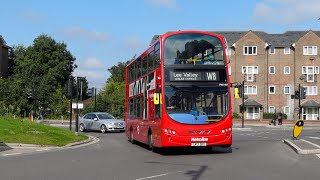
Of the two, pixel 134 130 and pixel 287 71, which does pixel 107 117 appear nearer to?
pixel 134 130

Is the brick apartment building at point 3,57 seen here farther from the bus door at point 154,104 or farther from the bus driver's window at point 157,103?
the bus driver's window at point 157,103

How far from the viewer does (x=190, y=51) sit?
17.7 metres

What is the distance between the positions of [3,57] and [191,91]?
8371cm

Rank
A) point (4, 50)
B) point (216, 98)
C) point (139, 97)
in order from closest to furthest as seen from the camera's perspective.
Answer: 1. point (216, 98)
2. point (139, 97)
3. point (4, 50)

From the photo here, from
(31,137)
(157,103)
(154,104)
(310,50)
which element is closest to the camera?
(157,103)

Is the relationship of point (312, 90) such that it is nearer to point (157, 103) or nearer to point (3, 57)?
point (3, 57)

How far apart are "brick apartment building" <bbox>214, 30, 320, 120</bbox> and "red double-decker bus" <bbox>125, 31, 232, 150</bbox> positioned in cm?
5818

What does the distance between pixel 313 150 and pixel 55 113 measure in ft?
184

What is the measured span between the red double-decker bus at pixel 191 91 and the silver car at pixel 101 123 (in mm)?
17008

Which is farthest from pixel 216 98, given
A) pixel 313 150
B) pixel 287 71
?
pixel 287 71

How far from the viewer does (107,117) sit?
36.0m

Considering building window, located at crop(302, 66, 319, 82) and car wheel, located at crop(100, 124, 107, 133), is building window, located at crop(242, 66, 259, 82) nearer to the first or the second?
building window, located at crop(302, 66, 319, 82)

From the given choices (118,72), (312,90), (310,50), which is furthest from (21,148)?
(118,72)

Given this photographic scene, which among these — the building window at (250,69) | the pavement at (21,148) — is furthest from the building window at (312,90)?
the pavement at (21,148)
